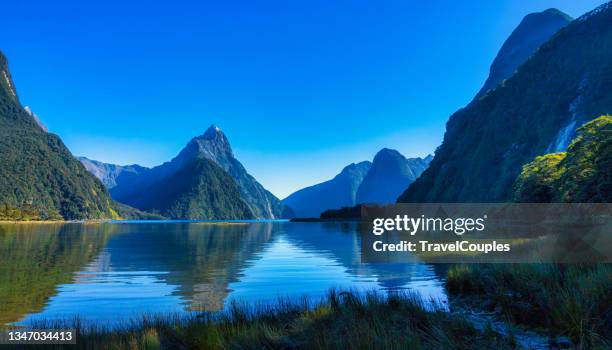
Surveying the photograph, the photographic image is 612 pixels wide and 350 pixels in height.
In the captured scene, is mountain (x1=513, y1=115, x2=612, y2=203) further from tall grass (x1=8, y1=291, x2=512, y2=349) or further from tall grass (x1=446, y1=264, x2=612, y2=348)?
tall grass (x1=8, y1=291, x2=512, y2=349)

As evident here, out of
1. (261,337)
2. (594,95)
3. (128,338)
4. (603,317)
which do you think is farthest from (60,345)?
(594,95)

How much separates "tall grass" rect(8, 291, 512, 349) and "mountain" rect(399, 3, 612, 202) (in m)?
135

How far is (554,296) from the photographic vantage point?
1456 cm

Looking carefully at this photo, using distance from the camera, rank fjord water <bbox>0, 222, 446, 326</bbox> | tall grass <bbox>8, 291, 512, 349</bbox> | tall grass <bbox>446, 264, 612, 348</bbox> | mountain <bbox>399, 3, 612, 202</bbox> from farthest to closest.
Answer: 1. mountain <bbox>399, 3, 612, 202</bbox>
2. fjord water <bbox>0, 222, 446, 326</bbox>
3. tall grass <bbox>446, 264, 612, 348</bbox>
4. tall grass <bbox>8, 291, 512, 349</bbox>

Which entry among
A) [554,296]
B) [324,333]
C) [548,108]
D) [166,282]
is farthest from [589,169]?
[548,108]

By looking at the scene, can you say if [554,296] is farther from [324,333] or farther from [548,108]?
[548,108]

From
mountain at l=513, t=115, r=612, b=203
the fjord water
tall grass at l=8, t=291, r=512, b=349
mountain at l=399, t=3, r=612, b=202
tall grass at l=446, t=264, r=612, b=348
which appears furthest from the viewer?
mountain at l=399, t=3, r=612, b=202

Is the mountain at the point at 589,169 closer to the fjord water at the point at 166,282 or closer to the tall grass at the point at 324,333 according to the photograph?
the fjord water at the point at 166,282

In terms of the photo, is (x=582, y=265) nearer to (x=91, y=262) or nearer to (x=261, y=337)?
(x=261, y=337)

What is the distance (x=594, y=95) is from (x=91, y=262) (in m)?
154

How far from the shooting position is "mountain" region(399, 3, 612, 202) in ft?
472

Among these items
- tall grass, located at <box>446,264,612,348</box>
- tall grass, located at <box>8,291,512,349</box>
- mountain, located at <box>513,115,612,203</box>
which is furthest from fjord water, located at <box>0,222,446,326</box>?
mountain, located at <box>513,115,612,203</box>

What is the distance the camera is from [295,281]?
33.2 m

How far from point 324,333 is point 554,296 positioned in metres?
8.44
